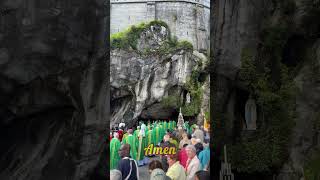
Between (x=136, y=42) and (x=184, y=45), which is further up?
(x=136, y=42)

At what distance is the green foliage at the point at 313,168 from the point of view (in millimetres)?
7604

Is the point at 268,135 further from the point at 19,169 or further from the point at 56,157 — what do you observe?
the point at 19,169

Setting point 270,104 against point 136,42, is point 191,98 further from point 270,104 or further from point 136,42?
point 270,104

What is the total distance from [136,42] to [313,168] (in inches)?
1066

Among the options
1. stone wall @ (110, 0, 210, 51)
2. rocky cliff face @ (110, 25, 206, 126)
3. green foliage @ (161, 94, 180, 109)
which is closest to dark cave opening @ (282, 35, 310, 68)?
green foliage @ (161, 94, 180, 109)

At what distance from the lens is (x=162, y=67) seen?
108 ft

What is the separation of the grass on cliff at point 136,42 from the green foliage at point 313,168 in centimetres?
2579

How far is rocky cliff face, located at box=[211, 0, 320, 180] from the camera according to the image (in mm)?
7883

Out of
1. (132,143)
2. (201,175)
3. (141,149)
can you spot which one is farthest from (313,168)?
(141,149)

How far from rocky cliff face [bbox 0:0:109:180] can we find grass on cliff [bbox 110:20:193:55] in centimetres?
2496

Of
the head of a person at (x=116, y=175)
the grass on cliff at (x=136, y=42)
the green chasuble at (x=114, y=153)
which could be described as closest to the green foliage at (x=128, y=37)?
the grass on cliff at (x=136, y=42)

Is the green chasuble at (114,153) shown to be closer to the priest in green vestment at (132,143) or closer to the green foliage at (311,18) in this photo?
the priest in green vestment at (132,143)

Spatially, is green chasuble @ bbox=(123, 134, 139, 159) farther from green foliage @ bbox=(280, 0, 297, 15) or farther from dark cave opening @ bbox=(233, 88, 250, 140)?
green foliage @ bbox=(280, 0, 297, 15)

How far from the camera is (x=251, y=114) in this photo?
844 cm
